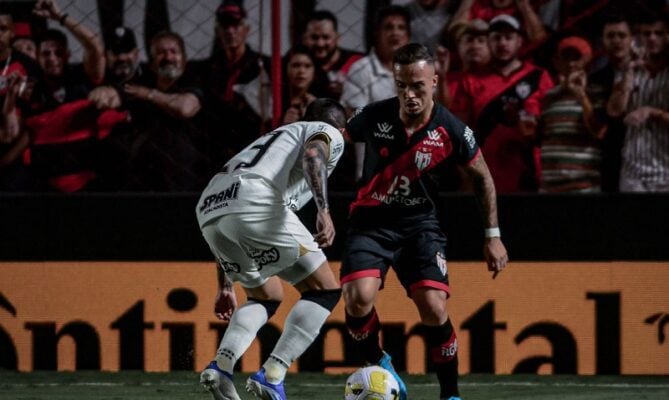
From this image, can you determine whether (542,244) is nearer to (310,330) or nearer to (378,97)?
(378,97)

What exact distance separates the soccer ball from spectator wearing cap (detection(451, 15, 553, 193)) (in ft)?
6.74

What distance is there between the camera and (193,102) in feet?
24.2

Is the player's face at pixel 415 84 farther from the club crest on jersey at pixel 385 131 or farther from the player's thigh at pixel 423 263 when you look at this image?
the player's thigh at pixel 423 263

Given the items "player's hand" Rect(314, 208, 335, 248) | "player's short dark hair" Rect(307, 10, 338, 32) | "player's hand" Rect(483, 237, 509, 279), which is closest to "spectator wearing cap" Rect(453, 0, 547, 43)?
"player's short dark hair" Rect(307, 10, 338, 32)

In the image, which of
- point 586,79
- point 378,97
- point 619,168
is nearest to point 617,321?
point 619,168

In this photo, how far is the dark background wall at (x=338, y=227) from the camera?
23.8ft

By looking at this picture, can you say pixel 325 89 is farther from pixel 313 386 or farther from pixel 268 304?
pixel 268 304

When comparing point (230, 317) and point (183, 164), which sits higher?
point (183, 164)

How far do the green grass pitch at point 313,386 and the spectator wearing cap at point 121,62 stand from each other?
1.76 metres

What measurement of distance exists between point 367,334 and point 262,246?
0.72 meters

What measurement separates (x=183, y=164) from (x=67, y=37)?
3.46ft

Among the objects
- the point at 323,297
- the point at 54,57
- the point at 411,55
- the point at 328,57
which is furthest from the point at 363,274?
the point at 54,57

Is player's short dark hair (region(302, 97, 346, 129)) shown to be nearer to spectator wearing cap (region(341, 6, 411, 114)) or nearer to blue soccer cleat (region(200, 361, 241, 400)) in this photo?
blue soccer cleat (region(200, 361, 241, 400))

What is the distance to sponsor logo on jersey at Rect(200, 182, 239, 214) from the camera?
18.1ft
